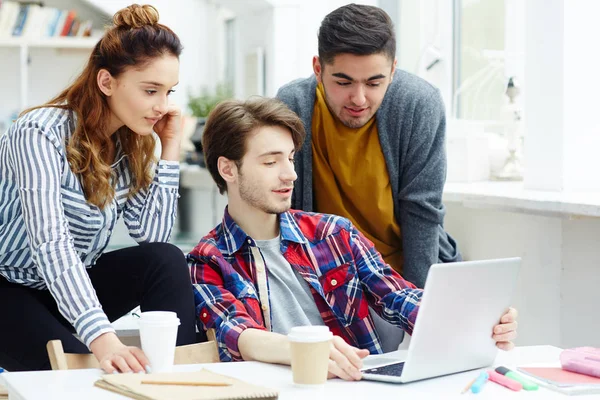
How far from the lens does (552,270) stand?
8.27 feet

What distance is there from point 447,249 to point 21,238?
1207mm

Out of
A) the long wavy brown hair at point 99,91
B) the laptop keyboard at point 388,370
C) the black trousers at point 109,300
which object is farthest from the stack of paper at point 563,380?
the long wavy brown hair at point 99,91

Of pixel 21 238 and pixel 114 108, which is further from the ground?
pixel 114 108

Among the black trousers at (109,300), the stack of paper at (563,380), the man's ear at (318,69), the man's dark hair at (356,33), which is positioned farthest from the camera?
the man's ear at (318,69)

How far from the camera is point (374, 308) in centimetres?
192

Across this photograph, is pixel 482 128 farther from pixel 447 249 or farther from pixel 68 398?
pixel 68 398

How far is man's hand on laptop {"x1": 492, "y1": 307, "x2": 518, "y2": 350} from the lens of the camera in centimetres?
144

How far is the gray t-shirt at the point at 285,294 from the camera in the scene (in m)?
1.87

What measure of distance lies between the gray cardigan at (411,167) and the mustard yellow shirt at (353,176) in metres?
0.03

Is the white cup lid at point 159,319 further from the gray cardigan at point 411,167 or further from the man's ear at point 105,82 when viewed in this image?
the gray cardigan at point 411,167

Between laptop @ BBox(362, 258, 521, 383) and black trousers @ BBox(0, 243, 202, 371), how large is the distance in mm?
462

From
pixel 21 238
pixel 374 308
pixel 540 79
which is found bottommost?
pixel 374 308

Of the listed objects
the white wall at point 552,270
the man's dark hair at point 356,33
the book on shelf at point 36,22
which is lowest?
the white wall at point 552,270

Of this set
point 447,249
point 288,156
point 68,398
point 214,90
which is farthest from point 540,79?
point 214,90
